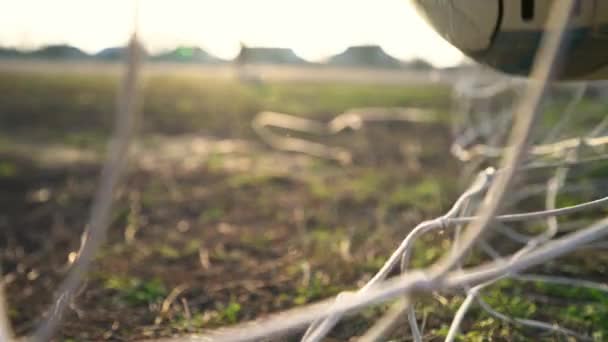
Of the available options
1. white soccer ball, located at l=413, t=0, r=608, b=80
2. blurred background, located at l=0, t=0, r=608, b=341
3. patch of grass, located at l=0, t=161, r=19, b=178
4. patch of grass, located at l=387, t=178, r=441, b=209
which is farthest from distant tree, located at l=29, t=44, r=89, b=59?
white soccer ball, located at l=413, t=0, r=608, b=80

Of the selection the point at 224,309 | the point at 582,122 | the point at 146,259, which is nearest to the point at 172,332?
the point at 224,309

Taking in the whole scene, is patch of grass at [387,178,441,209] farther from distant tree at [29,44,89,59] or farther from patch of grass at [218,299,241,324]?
distant tree at [29,44,89,59]

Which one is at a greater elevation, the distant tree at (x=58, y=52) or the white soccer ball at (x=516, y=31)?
the white soccer ball at (x=516, y=31)

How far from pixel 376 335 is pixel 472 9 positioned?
967 millimetres

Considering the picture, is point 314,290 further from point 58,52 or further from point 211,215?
point 58,52

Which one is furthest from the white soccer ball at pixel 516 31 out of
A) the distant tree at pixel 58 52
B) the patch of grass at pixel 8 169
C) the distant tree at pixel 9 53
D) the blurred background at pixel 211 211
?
the distant tree at pixel 58 52

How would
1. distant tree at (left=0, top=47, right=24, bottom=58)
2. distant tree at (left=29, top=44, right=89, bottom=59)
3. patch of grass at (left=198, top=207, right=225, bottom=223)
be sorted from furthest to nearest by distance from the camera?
1. distant tree at (left=29, top=44, right=89, bottom=59)
2. distant tree at (left=0, top=47, right=24, bottom=58)
3. patch of grass at (left=198, top=207, right=225, bottom=223)

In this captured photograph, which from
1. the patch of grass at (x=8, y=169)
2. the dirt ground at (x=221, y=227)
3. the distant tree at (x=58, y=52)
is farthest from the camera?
the distant tree at (x=58, y=52)

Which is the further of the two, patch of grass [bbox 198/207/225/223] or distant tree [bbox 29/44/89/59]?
distant tree [bbox 29/44/89/59]

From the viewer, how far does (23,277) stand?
2.50 m

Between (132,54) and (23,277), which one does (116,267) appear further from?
(132,54)

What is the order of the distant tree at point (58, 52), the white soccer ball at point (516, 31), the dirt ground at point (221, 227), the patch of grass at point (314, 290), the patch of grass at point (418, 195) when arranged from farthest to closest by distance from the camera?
the distant tree at point (58, 52)
the patch of grass at point (418, 195)
the patch of grass at point (314, 290)
the dirt ground at point (221, 227)
the white soccer ball at point (516, 31)

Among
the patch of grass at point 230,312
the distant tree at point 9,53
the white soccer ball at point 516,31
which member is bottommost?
the patch of grass at point 230,312

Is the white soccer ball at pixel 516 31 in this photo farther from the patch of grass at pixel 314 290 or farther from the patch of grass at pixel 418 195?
the patch of grass at pixel 418 195
